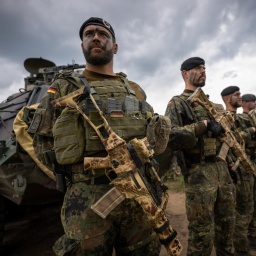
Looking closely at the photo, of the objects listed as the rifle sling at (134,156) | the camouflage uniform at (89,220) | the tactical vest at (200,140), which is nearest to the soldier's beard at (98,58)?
the camouflage uniform at (89,220)

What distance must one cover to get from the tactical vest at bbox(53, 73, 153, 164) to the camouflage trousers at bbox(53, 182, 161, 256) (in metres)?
0.24

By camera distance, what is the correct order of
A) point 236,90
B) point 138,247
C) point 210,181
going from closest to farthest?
point 138,247
point 210,181
point 236,90

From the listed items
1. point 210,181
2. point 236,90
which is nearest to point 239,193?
point 210,181

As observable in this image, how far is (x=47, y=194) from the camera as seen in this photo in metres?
3.32

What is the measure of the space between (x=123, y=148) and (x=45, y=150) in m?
0.62

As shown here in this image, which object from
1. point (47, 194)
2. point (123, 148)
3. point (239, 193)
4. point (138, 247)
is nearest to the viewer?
point (123, 148)

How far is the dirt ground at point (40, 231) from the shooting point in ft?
11.8

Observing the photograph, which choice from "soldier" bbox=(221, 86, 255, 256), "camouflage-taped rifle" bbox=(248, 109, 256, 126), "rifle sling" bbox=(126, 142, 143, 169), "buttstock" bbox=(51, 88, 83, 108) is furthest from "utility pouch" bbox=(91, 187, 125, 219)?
"camouflage-taped rifle" bbox=(248, 109, 256, 126)

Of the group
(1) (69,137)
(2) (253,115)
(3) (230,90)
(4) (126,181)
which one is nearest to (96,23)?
(1) (69,137)

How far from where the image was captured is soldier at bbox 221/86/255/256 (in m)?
3.22

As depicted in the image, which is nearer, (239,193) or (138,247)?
(138,247)

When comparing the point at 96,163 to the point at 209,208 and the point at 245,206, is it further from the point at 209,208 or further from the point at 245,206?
the point at 245,206

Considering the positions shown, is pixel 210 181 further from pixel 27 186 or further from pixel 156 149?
pixel 27 186

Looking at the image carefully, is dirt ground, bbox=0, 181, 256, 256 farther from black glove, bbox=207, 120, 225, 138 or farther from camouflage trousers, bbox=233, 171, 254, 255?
black glove, bbox=207, 120, 225, 138
